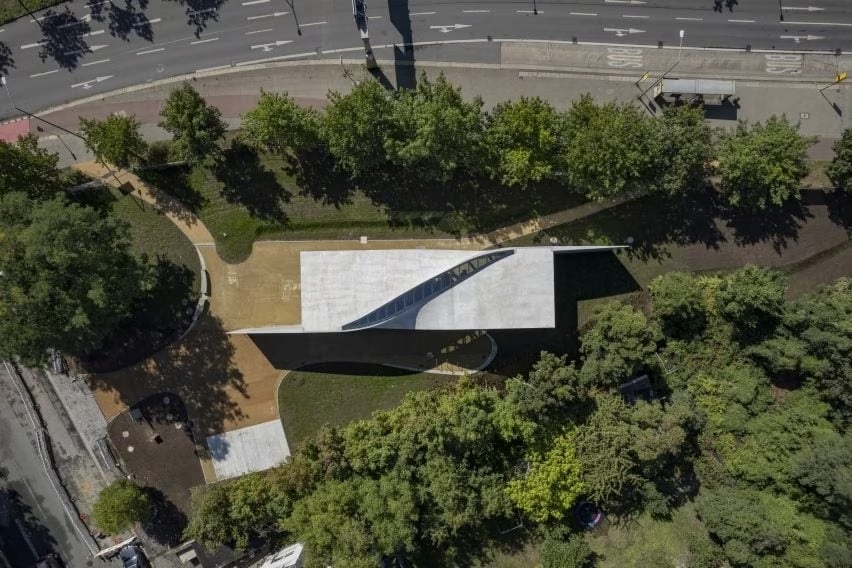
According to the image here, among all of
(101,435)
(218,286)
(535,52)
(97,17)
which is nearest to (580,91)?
(535,52)

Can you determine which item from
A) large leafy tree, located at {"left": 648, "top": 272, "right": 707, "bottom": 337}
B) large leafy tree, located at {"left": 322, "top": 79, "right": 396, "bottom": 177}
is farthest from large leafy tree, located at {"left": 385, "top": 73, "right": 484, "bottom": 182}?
large leafy tree, located at {"left": 648, "top": 272, "right": 707, "bottom": 337}

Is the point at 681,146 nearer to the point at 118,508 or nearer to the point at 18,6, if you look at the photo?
the point at 118,508

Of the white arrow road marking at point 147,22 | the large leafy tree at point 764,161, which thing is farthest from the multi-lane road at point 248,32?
the large leafy tree at point 764,161

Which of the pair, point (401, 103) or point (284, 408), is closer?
point (401, 103)

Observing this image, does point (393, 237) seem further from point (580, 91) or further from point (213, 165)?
point (580, 91)

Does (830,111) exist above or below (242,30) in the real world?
below


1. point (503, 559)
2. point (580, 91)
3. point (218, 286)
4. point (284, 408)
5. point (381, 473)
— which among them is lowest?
point (503, 559)
